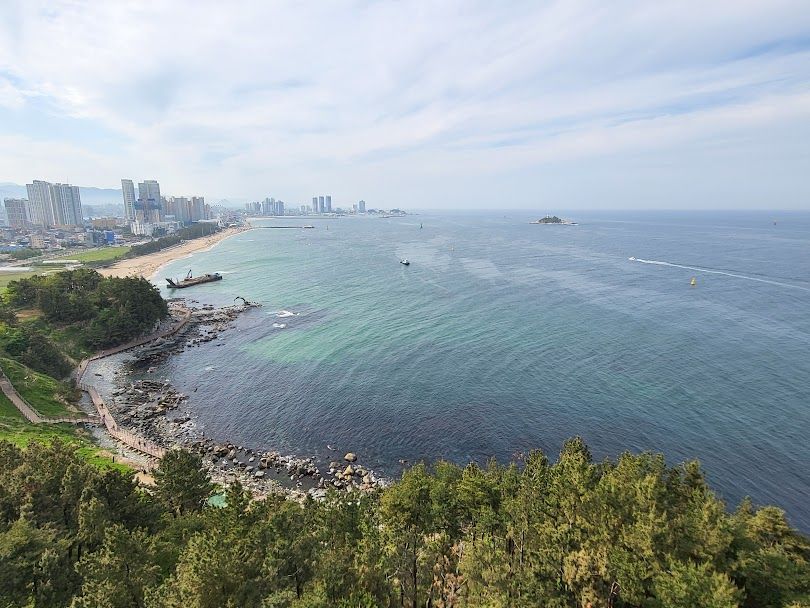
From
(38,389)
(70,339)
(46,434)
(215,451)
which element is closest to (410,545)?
(215,451)

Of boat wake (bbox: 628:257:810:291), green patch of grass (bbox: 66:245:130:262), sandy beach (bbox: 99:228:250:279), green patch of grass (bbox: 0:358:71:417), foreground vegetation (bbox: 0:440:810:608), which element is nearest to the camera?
foreground vegetation (bbox: 0:440:810:608)

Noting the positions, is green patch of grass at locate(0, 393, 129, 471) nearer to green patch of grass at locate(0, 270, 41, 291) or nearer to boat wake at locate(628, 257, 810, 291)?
green patch of grass at locate(0, 270, 41, 291)

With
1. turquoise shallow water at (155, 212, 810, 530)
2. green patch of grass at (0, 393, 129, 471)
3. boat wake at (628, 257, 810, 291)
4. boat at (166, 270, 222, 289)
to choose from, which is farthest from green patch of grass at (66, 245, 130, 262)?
boat wake at (628, 257, 810, 291)

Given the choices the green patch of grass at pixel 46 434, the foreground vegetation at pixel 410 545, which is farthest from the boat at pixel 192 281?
the foreground vegetation at pixel 410 545

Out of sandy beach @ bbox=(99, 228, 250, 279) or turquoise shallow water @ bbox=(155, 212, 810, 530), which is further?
sandy beach @ bbox=(99, 228, 250, 279)

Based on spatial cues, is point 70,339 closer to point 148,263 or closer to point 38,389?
point 38,389

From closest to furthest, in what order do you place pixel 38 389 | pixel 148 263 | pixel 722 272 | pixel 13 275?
pixel 38 389 < pixel 722 272 < pixel 13 275 < pixel 148 263
